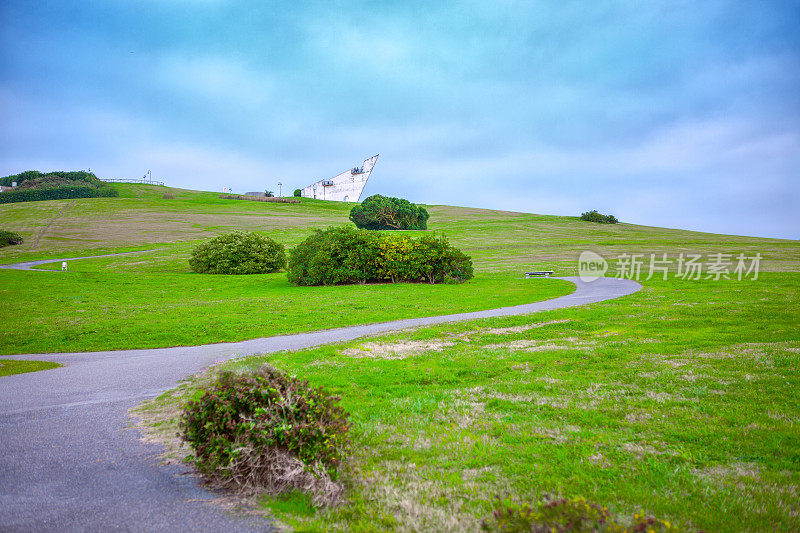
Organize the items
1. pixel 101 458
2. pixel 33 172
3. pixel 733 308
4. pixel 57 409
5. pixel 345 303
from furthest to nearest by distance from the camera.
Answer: pixel 33 172 < pixel 345 303 < pixel 733 308 < pixel 57 409 < pixel 101 458

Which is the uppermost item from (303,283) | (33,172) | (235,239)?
(33,172)

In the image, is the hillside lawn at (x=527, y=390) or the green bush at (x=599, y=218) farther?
the green bush at (x=599, y=218)

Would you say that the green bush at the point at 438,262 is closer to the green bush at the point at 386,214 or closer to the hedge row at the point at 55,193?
the green bush at the point at 386,214

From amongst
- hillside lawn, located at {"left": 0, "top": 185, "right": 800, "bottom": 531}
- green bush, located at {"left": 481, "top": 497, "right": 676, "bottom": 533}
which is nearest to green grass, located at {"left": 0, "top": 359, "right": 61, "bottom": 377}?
hillside lawn, located at {"left": 0, "top": 185, "right": 800, "bottom": 531}

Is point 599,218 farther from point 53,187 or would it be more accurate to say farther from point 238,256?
point 53,187

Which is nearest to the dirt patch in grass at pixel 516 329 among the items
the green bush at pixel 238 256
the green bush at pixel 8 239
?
the green bush at pixel 238 256

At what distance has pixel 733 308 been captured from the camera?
1869 cm

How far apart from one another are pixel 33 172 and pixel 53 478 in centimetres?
21733

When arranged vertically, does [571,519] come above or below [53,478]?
→ above

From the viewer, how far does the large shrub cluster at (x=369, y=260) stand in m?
33.8

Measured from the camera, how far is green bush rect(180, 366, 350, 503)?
5.09 m

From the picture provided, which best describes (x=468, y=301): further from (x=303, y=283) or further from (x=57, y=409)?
(x=57, y=409)

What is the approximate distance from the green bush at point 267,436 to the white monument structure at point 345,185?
15399 centimetres

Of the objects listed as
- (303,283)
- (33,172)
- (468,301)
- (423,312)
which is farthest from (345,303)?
(33,172)
